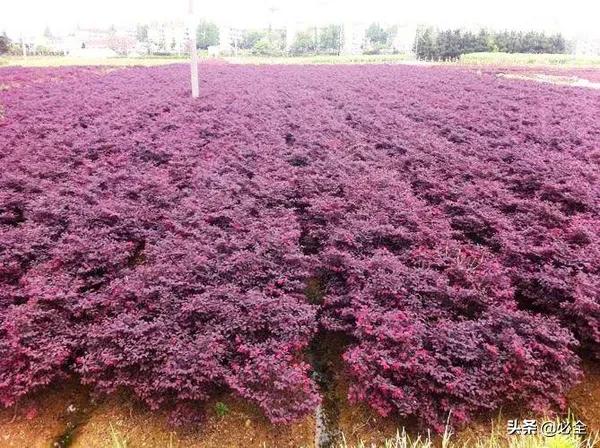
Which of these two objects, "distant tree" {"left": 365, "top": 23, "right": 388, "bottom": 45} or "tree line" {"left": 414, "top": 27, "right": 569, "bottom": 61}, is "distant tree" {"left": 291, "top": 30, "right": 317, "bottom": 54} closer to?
"distant tree" {"left": 365, "top": 23, "right": 388, "bottom": 45}

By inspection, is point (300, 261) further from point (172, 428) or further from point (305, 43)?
point (305, 43)

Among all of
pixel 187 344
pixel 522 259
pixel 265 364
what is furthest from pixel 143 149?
pixel 522 259

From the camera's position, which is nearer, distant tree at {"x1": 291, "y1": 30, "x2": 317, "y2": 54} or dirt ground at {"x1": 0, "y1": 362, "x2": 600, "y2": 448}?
dirt ground at {"x1": 0, "y1": 362, "x2": 600, "y2": 448}

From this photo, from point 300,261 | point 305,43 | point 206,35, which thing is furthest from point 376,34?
point 300,261

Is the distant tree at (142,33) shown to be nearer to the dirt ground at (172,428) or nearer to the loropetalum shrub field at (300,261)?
the loropetalum shrub field at (300,261)

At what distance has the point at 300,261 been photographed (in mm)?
4145

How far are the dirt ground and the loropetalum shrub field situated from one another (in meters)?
0.19

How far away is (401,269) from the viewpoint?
3947 millimetres

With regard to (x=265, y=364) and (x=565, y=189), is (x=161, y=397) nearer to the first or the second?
(x=265, y=364)

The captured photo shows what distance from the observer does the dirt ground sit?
327cm

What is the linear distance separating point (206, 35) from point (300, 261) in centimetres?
6109

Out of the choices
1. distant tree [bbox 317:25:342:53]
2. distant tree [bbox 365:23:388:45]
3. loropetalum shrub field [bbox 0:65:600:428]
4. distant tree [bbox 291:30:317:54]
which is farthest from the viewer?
distant tree [bbox 365:23:388:45]

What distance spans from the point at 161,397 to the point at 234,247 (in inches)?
58.4

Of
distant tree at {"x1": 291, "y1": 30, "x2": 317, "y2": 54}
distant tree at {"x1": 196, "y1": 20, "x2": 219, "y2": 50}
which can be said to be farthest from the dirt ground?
distant tree at {"x1": 196, "y1": 20, "x2": 219, "y2": 50}
